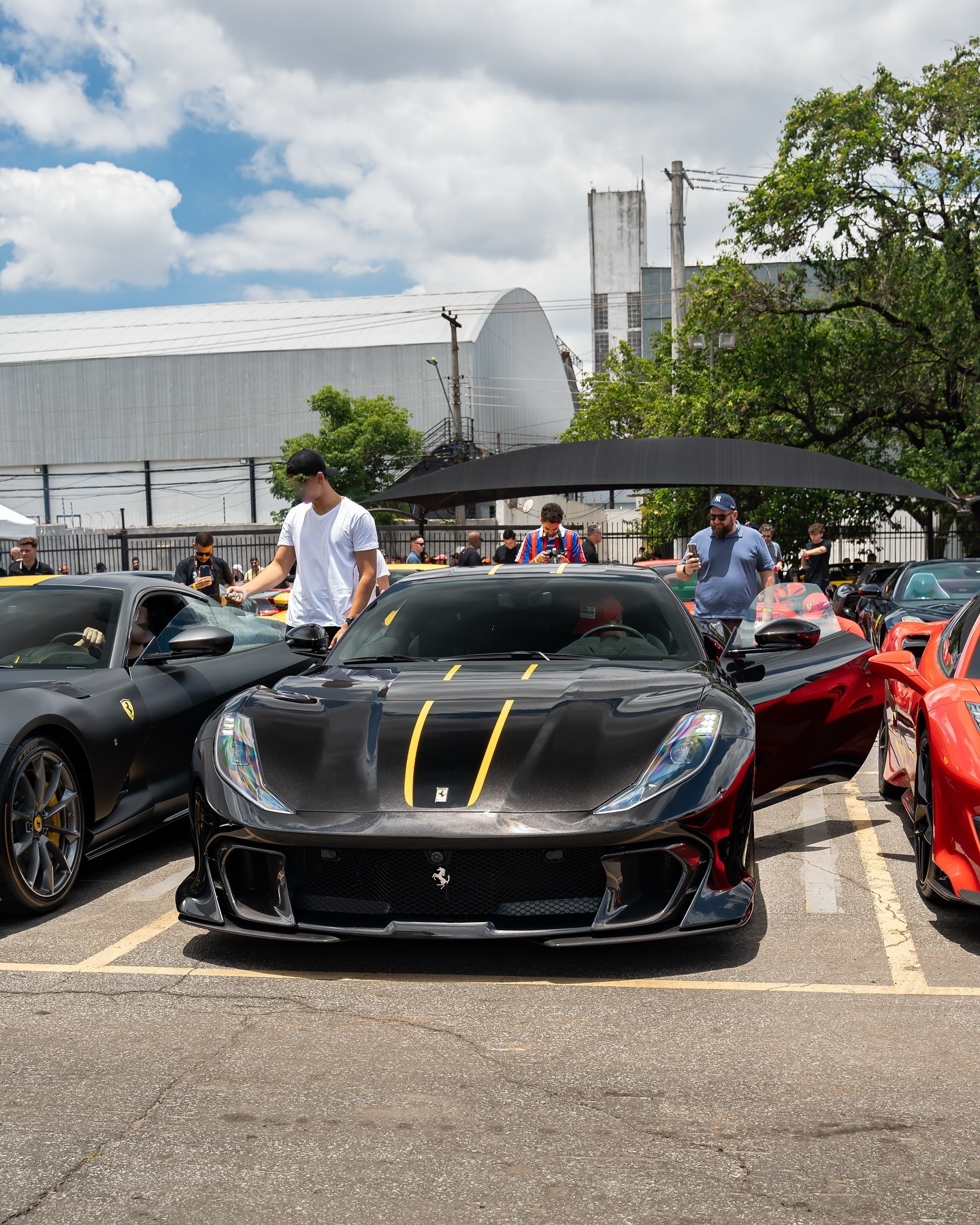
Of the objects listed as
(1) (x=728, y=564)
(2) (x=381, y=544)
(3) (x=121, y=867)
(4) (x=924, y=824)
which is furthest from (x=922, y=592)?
(2) (x=381, y=544)

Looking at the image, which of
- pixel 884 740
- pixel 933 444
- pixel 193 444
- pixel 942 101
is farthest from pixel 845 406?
pixel 193 444

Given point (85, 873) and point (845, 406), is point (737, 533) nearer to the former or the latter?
point (85, 873)

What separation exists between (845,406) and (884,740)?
22.1m

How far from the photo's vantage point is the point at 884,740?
7012 mm

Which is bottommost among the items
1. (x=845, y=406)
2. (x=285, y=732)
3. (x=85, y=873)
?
Answer: (x=85, y=873)

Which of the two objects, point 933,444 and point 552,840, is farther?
point 933,444

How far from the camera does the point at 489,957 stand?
4391mm

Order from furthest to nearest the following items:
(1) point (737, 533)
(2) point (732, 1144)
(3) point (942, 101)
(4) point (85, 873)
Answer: (3) point (942, 101) < (1) point (737, 533) < (4) point (85, 873) < (2) point (732, 1144)

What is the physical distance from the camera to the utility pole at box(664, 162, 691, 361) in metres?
30.4

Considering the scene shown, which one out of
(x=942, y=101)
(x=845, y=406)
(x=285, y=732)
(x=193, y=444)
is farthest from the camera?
(x=193, y=444)


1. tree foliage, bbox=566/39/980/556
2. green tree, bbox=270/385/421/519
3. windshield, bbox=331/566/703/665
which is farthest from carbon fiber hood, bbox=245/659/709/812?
green tree, bbox=270/385/421/519

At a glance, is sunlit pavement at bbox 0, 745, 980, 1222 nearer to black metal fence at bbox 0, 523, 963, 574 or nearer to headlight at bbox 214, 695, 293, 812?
headlight at bbox 214, 695, 293, 812

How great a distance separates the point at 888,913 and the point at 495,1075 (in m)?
2.20

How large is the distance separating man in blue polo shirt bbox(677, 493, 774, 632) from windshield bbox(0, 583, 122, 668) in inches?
157
